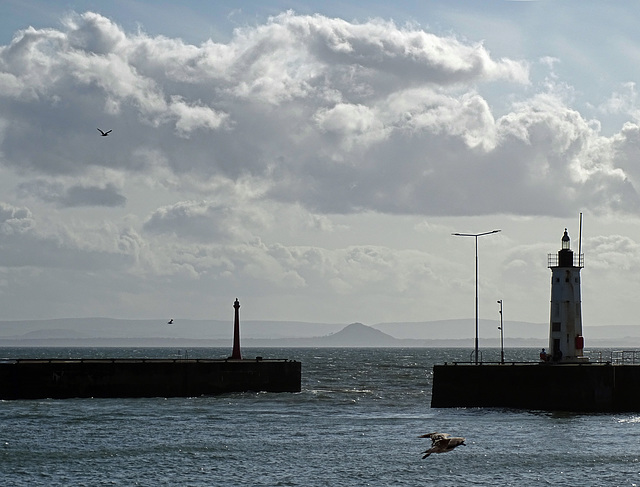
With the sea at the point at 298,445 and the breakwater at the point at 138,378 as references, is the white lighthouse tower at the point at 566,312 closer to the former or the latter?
the sea at the point at 298,445

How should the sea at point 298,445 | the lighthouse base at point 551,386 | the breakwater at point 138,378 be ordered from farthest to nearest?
1. the breakwater at point 138,378
2. the lighthouse base at point 551,386
3. the sea at point 298,445

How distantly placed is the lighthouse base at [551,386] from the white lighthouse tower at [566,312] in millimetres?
4068

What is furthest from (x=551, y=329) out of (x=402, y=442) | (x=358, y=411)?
(x=402, y=442)

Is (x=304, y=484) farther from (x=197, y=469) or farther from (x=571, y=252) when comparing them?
(x=571, y=252)

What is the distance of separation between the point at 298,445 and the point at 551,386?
17305 millimetres

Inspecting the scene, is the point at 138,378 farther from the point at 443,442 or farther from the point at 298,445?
the point at 443,442

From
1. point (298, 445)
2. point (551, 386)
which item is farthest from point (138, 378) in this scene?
point (551, 386)

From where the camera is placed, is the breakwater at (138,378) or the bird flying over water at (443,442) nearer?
the bird flying over water at (443,442)

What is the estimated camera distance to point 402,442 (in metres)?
50.2

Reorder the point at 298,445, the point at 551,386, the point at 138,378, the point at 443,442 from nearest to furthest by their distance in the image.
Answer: the point at 443,442 → the point at 298,445 → the point at 551,386 → the point at 138,378

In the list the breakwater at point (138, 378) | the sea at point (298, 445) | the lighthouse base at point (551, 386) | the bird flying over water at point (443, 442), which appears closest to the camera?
the bird flying over water at point (443, 442)

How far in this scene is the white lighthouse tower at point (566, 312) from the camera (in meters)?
65.1

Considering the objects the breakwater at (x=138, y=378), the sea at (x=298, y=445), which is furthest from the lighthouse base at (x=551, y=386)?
the breakwater at (x=138, y=378)

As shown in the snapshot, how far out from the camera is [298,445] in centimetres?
4962
